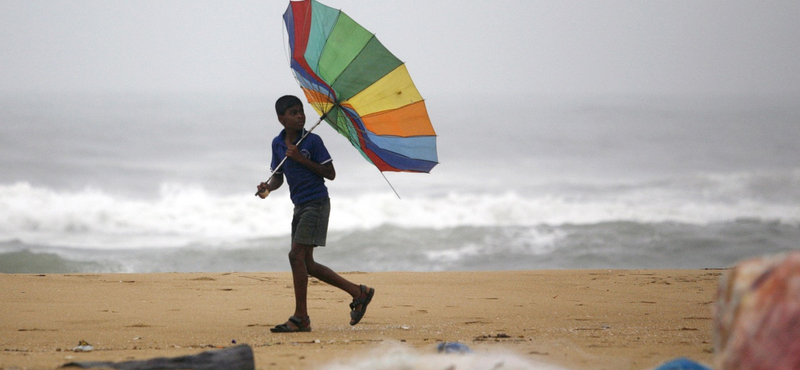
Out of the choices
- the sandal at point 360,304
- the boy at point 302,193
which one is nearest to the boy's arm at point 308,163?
the boy at point 302,193

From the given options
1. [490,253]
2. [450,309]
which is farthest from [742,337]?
[490,253]

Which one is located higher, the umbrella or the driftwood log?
the umbrella

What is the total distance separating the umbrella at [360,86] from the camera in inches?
205

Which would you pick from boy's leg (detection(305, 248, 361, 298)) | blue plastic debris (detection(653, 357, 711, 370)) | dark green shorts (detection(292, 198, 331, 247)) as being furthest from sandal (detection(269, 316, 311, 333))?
blue plastic debris (detection(653, 357, 711, 370))

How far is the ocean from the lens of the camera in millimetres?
13859

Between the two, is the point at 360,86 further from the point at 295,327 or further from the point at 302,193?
the point at 295,327

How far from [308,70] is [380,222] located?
36.3ft

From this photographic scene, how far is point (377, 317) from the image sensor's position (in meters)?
6.24

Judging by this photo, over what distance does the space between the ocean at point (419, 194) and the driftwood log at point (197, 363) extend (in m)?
8.85

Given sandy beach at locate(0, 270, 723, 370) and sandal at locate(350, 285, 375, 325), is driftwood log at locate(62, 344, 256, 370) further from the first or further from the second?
sandal at locate(350, 285, 375, 325)

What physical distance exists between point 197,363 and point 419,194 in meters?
15.6

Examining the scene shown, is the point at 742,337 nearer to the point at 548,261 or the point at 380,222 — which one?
the point at 548,261

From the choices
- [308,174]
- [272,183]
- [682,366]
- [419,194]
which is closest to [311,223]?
[308,174]

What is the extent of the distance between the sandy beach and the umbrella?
131 cm
